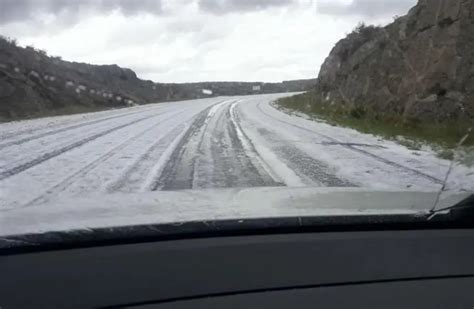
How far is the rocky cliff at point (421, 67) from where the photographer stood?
1820 cm

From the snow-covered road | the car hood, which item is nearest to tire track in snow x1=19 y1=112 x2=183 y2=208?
the snow-covered road

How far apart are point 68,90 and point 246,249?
36966 millimetres

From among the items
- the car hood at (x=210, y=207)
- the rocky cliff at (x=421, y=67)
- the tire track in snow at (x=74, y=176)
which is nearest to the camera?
the car hood at (x=210, y=207)

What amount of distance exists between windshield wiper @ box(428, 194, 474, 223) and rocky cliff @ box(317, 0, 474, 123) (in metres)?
15.1

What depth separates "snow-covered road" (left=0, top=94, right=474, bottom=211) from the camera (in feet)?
25.2

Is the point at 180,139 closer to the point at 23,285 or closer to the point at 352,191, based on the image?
the point at 352,191

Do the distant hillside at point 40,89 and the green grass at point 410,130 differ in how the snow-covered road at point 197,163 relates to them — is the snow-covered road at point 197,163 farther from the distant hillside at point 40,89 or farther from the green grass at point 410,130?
the distant hillside at point 40,89

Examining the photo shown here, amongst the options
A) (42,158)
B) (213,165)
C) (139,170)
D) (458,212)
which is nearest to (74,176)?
(139,170)

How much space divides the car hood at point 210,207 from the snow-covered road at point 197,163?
2167mm

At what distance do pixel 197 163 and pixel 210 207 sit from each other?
273 inches

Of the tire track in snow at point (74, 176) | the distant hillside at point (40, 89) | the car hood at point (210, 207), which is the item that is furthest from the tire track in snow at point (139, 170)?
the distant hillside at point (40, 89)

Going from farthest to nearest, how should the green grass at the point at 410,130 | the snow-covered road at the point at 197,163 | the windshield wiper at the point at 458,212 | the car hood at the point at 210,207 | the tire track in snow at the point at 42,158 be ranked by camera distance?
the green grass at the point at 410,130, the tire track in snow at the point at 42,158, the snow-covered road at the point at 197,163, the windshield wiper at the point at 458,212, the car hood at the point at 210,207

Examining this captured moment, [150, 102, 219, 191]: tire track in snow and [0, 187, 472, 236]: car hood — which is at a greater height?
[0, 187, 472, 236]: car hood

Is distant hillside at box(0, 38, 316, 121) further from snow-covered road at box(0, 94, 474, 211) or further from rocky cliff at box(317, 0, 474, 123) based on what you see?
rocky cliff at box(317, 0, 474, 123)
